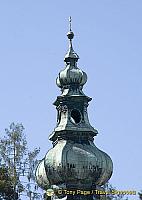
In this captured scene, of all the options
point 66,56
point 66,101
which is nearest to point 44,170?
point 66,101

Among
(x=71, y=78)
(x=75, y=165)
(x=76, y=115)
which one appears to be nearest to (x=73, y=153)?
(x=75, y=165)

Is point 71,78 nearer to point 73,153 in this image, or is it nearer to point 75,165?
point 73,153

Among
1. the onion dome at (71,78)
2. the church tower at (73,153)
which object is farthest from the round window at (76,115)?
the onion dome at (71,78)

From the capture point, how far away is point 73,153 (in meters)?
49.5

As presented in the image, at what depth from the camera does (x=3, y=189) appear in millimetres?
51406

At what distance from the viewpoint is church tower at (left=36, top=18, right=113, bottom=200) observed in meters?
49.2

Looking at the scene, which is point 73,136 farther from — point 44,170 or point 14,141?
point 14,141

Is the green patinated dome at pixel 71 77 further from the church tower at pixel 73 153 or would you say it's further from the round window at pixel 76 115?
the round window at pixel 76 115

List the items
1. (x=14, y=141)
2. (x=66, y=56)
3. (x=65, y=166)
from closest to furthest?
(x=65, y=166)
(x=66, y=56)
(x=14, y=141)

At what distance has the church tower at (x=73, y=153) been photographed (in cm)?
4922

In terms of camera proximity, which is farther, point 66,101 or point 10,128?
point 10,128

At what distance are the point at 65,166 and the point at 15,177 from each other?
8406 millimetres

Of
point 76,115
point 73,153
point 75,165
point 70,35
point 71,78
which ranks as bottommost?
point 75,165

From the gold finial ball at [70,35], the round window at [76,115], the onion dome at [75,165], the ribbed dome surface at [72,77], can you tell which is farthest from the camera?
the gold finial ball at [70,35]
